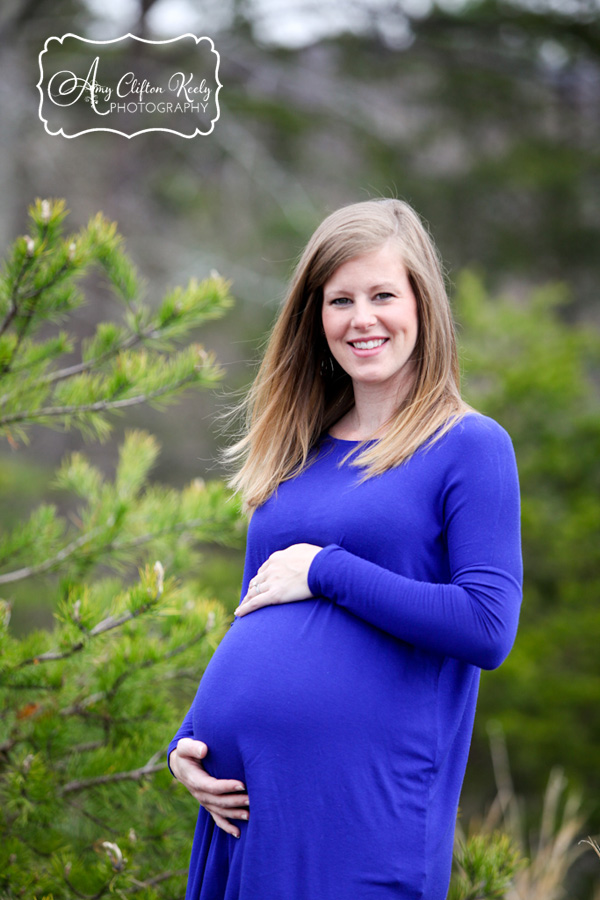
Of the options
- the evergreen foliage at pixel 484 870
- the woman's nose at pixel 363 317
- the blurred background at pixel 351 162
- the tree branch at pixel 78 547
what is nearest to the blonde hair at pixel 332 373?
the woman's nose at pixel 363 317

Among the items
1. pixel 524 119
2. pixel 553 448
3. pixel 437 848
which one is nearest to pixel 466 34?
pixel 524 119

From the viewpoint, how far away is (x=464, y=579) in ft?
4.42

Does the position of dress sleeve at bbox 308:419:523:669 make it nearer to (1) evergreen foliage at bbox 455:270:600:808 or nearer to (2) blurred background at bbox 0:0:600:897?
(1) evergreen foliage at bbox 455:270:600:808

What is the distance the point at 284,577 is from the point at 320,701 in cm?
25

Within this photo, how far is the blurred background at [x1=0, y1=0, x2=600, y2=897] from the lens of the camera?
21.9ft

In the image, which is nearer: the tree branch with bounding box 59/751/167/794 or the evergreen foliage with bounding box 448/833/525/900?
the evergreen foliage with bounding box 448/833/525/900

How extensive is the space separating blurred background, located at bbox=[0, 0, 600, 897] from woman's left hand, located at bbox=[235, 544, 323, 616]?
152 inches

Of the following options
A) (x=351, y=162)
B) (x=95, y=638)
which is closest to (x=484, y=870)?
(x=95, y=638)

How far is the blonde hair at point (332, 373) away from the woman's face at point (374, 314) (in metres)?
0.02

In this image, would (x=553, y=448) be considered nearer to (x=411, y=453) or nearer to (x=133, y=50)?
(x=411, y=453)

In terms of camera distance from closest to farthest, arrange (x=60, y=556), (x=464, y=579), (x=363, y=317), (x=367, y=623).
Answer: (x=464, y=579) < (x=367, y=623) < (x=363, y=317) < (x=60, y=556)

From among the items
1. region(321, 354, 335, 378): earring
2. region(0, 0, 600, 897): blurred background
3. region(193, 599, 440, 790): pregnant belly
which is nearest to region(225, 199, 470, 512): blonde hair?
region(321, 354, 335, 378): earring

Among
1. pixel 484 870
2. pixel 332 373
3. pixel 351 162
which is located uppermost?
pixel 351 162

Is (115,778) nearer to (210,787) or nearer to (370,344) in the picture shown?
(210,787)
